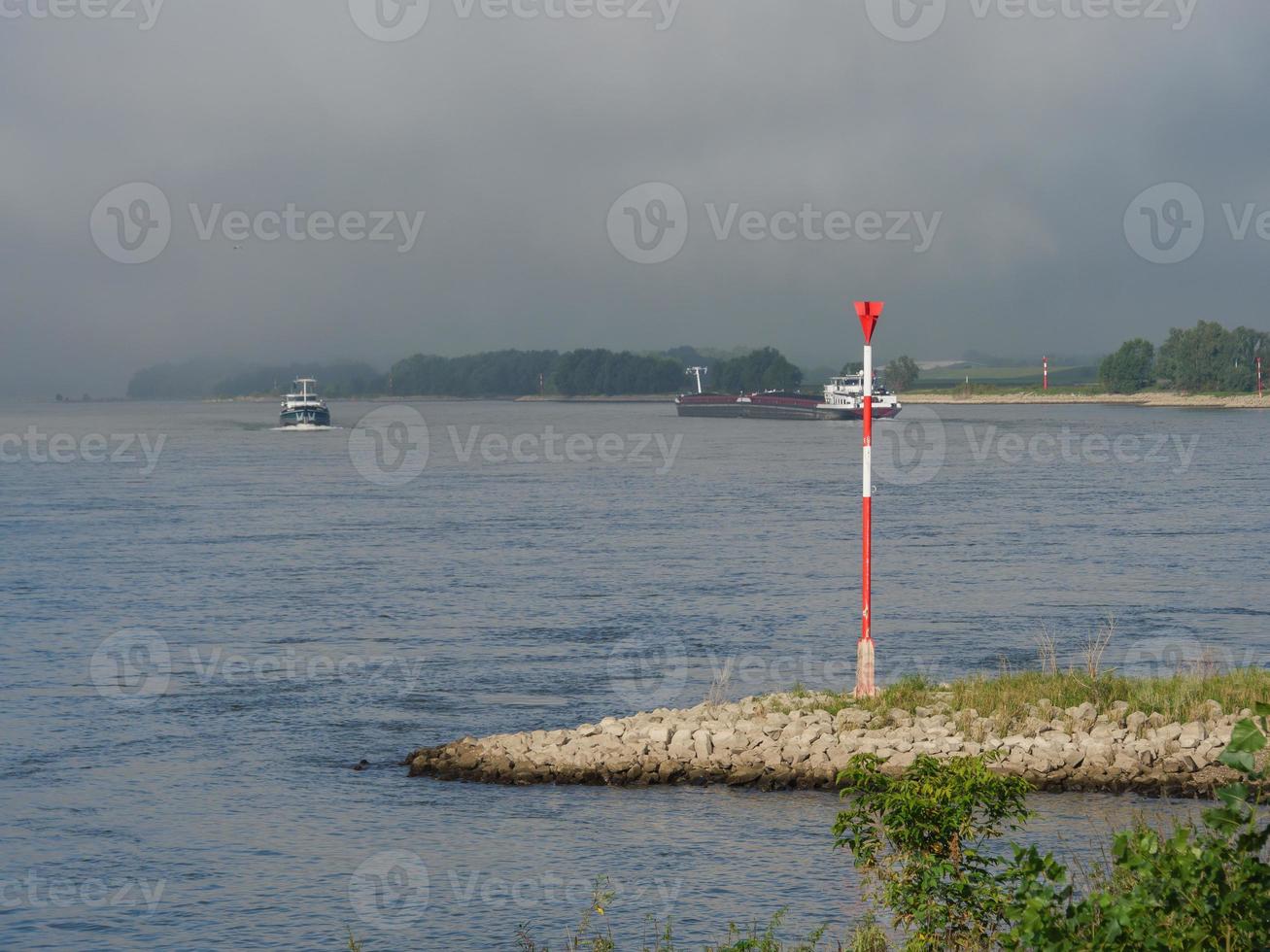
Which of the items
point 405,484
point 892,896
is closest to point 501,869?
point 892,896

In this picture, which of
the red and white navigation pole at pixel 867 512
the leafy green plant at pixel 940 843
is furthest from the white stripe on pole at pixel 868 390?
the leafy green plant at pixel 940 843

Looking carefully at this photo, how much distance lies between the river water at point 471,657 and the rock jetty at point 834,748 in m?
0.46

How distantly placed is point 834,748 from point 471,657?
39.8ft

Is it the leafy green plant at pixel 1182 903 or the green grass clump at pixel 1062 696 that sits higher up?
the leafy green plant at pixel 1182 903

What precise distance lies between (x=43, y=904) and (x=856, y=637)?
62.1ft

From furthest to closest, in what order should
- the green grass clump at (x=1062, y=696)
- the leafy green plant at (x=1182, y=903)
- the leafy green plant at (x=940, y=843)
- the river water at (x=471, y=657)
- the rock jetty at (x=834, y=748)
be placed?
the green grass clump at (x=1062, y=696) < the rock jetty at (x=834, y=748) < the river water at (x=471, y=657) < the leafy green plant at (x=940, y=843) < the leafy green plant at (x=1182, y=903)

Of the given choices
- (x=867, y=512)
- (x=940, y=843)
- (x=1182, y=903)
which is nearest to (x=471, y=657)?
(x=867, y=512)

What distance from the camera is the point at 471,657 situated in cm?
2973

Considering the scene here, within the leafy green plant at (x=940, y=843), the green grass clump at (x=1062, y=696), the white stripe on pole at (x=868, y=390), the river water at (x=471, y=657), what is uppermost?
the white stripe on pole at (x=868, y=390)

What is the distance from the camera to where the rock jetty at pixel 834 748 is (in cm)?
1845

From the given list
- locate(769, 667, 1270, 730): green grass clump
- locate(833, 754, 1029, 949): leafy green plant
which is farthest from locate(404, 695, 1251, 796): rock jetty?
locate(833, 754, 1029, 949): leafy green plant

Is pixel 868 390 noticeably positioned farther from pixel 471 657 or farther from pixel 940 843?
pixel 471 657

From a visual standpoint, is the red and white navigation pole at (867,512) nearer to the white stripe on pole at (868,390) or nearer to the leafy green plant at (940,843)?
the white stripe on pole at (868,390)

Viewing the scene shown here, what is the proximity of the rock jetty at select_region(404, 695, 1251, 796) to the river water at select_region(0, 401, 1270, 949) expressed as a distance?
0.46m
